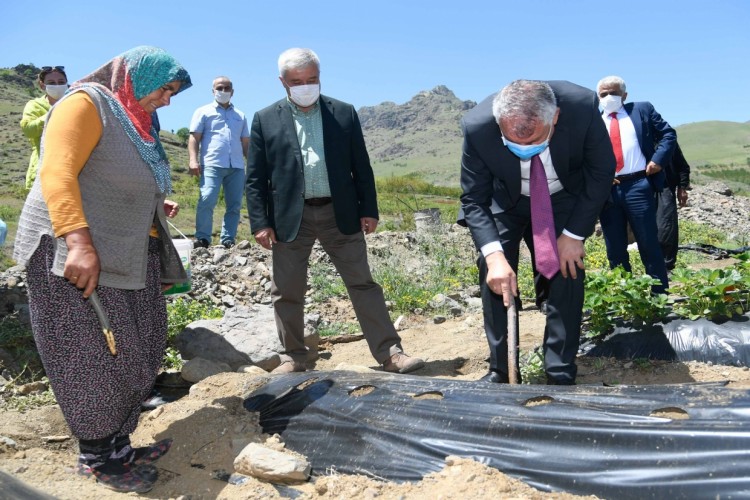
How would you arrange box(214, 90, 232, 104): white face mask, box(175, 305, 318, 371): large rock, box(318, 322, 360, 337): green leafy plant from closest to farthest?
box(175, 305, 318, 371): large rock, box(318, 322, 360, 337): green leafy plant, box(214, 90, 232, 104): white face mask

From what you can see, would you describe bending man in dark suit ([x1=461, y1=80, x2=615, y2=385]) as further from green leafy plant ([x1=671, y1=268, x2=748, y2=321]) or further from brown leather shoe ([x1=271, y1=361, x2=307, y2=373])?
brown leather shoe ([x1=271, y1=361, x2=307, y2=373])

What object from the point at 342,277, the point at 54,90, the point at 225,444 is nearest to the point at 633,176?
the point at 342,277

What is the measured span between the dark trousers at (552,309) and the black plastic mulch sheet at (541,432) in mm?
562

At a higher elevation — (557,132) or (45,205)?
(557,132)

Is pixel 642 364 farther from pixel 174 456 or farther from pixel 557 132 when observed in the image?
pixel 174 456

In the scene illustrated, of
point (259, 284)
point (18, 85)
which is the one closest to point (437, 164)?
point (18, 85)

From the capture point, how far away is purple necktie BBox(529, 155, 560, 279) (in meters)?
2.97

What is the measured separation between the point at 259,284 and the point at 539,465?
187 inches

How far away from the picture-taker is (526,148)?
2.81m

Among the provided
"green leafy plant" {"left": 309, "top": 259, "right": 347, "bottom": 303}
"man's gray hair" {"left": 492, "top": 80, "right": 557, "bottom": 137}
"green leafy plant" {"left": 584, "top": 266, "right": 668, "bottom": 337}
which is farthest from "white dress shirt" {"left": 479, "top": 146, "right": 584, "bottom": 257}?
"green leafy plant" {"left": 309, "top": 259, "right": 347, "bottom": 303}

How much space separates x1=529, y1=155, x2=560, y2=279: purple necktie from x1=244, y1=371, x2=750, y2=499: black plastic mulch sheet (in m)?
0.69

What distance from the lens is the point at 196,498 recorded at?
2463mm

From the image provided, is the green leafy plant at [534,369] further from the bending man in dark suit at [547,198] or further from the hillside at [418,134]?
the hillside at [418,134]

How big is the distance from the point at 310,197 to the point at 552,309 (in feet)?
4.70
